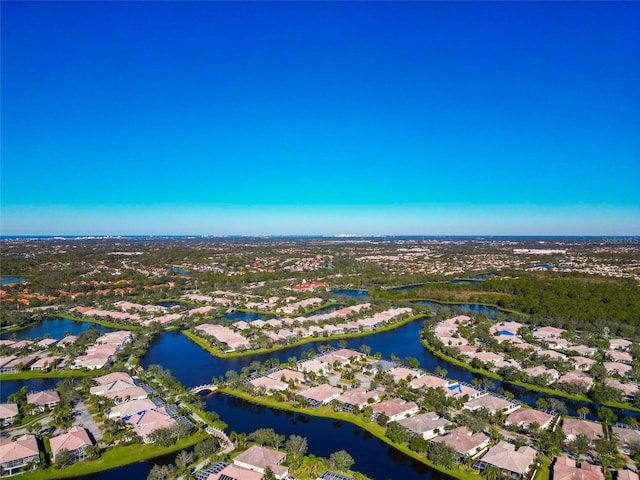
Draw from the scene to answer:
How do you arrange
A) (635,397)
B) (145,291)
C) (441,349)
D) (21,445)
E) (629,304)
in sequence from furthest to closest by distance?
(145,291)
(629,304)
(441,349)
(635,397)
(21,445)

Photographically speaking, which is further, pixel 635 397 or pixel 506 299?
pixel 506 299

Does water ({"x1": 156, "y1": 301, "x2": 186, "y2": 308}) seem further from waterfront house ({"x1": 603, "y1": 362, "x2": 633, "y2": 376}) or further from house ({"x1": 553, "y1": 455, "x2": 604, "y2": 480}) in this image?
house ({"x1": 553, "y1": 455, "x2": 604, "y2": 480})

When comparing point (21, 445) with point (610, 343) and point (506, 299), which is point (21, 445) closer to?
point (610, 343)

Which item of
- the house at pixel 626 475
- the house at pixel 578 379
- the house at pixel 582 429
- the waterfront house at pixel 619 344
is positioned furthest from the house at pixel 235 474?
the waterfront house at pixel 619 344

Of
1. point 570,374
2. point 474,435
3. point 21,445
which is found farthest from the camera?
point 570,374

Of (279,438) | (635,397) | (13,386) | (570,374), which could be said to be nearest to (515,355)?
(570,374)

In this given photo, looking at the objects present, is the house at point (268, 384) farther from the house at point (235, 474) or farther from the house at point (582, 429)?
the house at point (582, 429)
